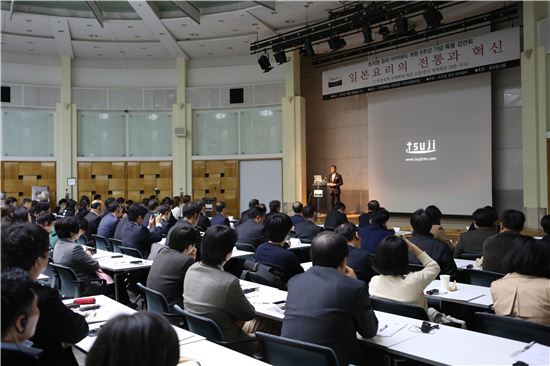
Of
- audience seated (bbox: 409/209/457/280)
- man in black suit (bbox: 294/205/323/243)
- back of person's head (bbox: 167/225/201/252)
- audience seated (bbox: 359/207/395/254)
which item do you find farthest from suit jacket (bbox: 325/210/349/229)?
back of person's head (bbox: 167/225/201/252)

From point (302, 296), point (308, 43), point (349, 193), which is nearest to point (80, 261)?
point (302, 296)

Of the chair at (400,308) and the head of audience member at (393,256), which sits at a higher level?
the head of audience member at (393,256)

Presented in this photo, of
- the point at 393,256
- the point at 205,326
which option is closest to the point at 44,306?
the point at 205,326

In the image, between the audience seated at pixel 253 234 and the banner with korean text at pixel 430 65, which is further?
the banner with korean text at pixel 430 65

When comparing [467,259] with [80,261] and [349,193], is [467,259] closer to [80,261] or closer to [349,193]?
[80,261]

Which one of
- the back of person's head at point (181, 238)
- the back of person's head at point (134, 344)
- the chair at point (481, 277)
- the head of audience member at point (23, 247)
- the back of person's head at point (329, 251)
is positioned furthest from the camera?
the chair at point (481, 277)

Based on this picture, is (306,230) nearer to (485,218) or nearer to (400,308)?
(485,218)

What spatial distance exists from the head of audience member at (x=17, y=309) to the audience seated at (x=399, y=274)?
6.86ft

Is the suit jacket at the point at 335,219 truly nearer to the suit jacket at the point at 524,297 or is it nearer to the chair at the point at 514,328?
the suit jacket at the point at 524,297

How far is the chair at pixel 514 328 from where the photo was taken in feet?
7.91

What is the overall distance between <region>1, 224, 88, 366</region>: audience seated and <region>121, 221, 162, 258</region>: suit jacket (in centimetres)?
348

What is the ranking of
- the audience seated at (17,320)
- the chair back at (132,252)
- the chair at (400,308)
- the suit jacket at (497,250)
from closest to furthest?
the audience seated at (17,320) → the chair at (400,308) → the suit jacket at (497,250) → the chair back at (132,252)

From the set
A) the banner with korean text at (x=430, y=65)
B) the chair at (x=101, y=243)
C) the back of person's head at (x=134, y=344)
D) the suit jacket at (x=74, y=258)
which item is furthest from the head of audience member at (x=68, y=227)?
the banner with korean text at (x=430, y=65)

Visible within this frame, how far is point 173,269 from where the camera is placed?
3596 millimetres
